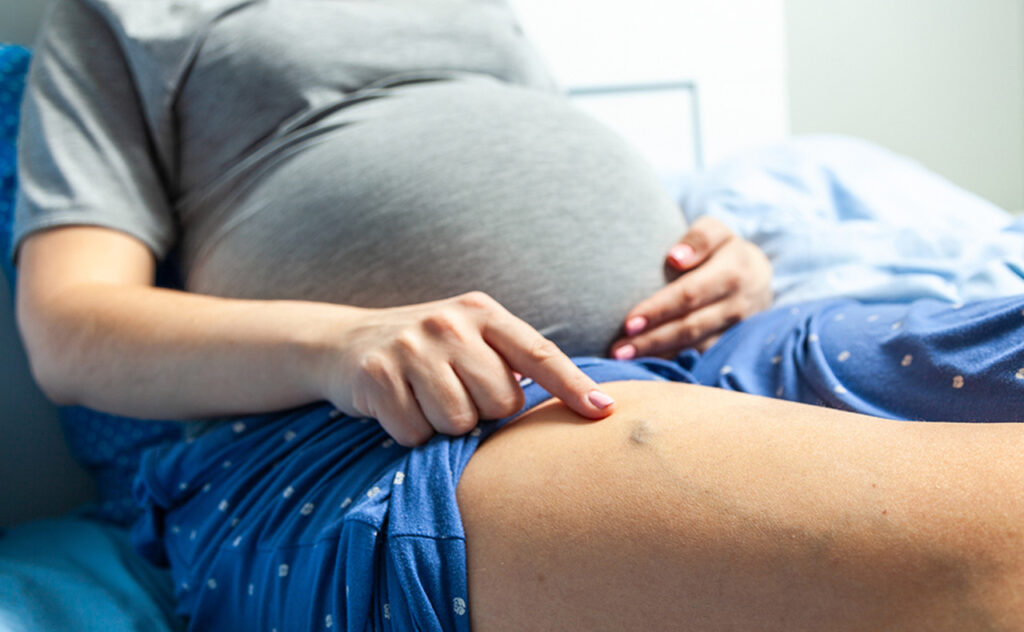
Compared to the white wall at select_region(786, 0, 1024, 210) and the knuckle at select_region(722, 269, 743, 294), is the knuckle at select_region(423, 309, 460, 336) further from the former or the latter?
the white wall at select_region(786, 0, 1024, 210)

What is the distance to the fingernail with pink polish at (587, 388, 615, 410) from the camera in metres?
0.48

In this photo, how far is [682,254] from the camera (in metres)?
0.75

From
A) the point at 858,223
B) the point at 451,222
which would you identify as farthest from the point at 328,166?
the point at 858,223

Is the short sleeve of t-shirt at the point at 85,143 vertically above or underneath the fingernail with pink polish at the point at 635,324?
above

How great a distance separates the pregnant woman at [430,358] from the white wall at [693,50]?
70cm

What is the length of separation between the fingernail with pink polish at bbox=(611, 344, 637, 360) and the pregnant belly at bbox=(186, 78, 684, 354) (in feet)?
0.07

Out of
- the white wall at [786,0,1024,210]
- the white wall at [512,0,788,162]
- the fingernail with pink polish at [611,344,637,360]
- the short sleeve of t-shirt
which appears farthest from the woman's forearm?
the white wall at [786,0,1024,210]

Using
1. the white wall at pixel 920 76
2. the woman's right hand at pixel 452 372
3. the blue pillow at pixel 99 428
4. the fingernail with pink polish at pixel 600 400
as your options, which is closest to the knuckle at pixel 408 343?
the woman's right hand at pixel 452 372

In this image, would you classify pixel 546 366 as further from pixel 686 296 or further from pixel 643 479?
pixel 686 296

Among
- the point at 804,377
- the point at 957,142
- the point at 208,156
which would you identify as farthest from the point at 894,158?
the point at 208,156

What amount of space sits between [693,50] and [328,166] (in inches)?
52.2

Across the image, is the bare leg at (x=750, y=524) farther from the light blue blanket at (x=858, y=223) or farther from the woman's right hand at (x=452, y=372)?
the light blue blanket at (x=858, y=223)

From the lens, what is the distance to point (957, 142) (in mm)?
2016

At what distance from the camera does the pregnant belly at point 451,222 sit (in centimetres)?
65
